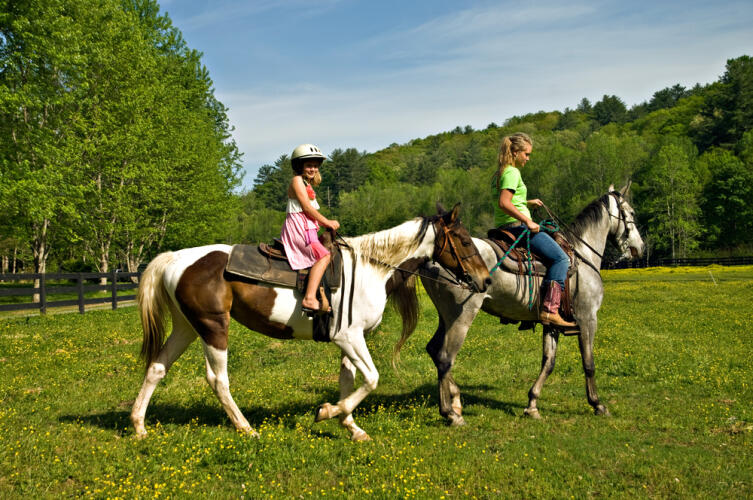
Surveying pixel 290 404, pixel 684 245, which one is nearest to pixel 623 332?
pixel 290 404

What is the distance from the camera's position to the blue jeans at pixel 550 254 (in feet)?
25.1

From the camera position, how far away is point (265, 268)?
6234 mm

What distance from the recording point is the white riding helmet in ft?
20.9

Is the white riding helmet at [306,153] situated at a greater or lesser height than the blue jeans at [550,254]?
greater

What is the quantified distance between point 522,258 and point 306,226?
3.38 metres

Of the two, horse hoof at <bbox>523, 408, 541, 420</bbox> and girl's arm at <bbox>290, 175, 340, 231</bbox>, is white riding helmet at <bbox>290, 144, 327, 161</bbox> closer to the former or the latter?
girl's arm at <bbox>290, 175, 340, 231</bbox>

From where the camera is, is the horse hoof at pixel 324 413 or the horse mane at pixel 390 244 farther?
the horse mane at pixel 390 244

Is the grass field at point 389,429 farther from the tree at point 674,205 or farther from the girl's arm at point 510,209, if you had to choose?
the tree at point 674,205

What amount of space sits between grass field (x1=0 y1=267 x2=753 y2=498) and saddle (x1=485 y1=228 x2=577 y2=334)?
68.0 inches

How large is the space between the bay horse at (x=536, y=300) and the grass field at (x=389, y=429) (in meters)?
0.48

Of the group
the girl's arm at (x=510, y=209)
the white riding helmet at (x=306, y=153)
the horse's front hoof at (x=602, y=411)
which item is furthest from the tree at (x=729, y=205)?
the white riding helmet at (x=306, y=153)

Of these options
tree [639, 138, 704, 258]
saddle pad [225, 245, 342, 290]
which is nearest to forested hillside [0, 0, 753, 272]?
tree [639, 138, 704, 258]

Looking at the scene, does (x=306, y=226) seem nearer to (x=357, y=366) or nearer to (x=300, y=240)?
(x=300, y=240)

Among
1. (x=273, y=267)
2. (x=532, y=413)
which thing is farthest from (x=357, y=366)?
(x=532, y=413)
